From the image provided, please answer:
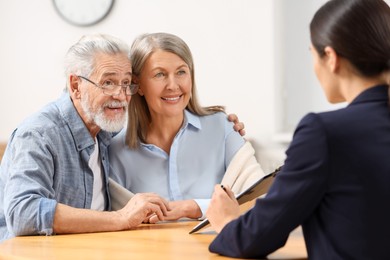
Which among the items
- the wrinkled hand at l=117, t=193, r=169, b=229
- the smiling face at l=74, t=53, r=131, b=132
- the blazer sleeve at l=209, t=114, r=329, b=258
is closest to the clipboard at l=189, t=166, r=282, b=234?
the wrinkled hand at l=117, t=193, r=169, b=229

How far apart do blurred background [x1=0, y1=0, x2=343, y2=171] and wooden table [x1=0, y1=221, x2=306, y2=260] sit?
250cm

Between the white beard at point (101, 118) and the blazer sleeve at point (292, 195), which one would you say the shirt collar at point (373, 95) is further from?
the white beard at point (101, 118)

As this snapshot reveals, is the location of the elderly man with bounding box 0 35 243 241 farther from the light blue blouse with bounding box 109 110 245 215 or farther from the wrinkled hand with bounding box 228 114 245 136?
the wrinkled hand with bounding box 228 114 245 136

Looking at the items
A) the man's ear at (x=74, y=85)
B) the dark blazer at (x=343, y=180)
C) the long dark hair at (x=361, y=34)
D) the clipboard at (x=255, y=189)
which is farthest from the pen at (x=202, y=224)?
the man's ear at (x=74, y=85)

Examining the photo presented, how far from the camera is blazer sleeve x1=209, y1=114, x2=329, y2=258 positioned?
1.31 metres

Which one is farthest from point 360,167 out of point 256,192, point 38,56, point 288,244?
point 38,56

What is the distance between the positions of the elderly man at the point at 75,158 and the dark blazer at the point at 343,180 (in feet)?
2.83

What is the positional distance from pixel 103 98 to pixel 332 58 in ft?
3.73

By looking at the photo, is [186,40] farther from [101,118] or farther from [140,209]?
[140,209]

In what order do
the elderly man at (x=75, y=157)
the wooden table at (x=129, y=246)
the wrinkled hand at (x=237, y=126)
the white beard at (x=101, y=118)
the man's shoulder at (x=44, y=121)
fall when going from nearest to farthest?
1. the wooden table at (x=129, y=246)
2. the elderly man at (x=75, y=157)
3. the man's shoulder at (x=44, y=121)
4. the white beard at (x=101, y=118)
5. the wrinkled hand at (x=237, y=126)

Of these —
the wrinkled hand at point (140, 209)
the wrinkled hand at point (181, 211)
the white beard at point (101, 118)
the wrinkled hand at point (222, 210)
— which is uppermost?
the white beard at point (101, 118)

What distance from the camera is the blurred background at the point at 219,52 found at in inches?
177

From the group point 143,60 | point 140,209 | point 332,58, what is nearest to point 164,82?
point 143,60

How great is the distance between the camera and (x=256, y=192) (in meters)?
1.94
